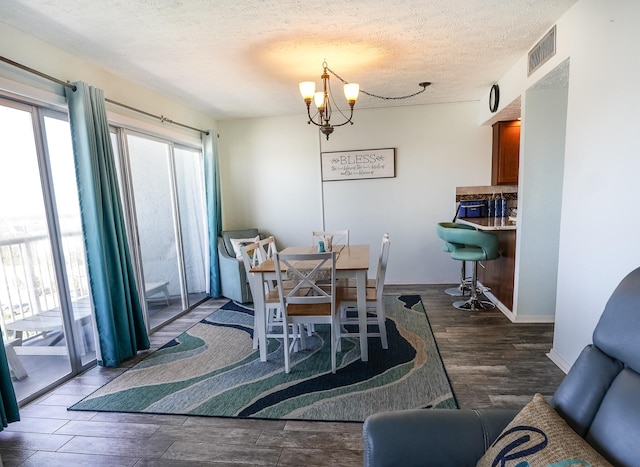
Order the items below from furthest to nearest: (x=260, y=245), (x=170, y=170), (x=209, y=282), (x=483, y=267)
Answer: (x=209, y=282) → (x=483, y=267) → (x=170, y=170) → (x=260, y=245)

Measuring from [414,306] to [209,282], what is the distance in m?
2.73

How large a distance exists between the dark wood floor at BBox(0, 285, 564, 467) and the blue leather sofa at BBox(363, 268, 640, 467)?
31.5 inches

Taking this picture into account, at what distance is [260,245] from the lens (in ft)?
10.4

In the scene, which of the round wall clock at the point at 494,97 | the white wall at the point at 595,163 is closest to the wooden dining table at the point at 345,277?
Result: the white wall at the point at 595,163

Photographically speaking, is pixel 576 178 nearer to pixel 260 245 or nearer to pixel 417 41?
pixel 417 41

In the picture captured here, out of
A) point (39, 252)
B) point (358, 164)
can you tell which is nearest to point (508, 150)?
point (358, 164)

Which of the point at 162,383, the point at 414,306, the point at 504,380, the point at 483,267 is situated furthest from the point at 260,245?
the point at 483,267

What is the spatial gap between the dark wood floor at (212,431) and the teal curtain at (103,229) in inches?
12.0

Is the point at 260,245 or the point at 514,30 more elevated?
the point at 514,30

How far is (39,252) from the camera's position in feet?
8.00

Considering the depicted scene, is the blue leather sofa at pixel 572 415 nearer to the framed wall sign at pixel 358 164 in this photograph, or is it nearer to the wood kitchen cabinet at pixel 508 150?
the wood kitchen cabinet at pixel 508 150

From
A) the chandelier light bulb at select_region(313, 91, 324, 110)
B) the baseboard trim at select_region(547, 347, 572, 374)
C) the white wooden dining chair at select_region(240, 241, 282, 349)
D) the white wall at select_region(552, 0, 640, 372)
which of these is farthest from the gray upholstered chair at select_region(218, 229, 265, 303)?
the white wall at select_region(552, 0, 640, 372)

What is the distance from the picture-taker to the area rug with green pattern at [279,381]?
2.17 m

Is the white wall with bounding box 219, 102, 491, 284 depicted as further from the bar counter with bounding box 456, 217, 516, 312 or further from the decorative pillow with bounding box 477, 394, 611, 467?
the decorative pillow with bounding box 477, 394, 611, 467
